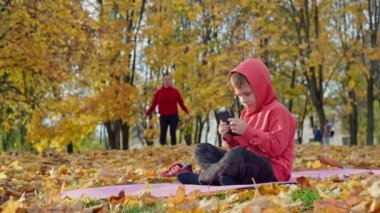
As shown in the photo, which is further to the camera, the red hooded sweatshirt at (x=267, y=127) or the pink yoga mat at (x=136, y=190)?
the red hooded sweatshirt at (x=267, y=127)

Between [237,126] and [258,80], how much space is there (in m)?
0.47

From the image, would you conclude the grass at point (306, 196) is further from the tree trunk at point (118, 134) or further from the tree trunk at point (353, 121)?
the tree trunk at point (353, 121)

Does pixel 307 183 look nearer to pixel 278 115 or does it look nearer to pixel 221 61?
pixel 278 115

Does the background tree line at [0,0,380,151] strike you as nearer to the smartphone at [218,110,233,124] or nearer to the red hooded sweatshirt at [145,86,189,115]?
the red hooded sweatshirt at [145,86,189,115]

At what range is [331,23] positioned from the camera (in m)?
25.2

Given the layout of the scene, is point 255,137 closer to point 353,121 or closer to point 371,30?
point 371,30

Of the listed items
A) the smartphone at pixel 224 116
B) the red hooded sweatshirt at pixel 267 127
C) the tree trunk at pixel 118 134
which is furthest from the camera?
the tree trunk at pixel 118 134

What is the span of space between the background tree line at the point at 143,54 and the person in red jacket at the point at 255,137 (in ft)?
28.9

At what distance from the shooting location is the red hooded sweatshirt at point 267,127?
5164 mm

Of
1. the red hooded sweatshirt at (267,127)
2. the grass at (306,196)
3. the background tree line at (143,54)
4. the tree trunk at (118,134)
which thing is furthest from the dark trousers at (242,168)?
the tree trunk at (118,134)

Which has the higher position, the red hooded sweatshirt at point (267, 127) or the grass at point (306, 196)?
the red hooded sweatshirt at point (267, 127)

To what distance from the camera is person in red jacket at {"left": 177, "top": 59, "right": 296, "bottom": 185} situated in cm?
513

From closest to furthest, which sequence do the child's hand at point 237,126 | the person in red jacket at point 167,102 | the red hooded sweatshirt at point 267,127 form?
1. the child's hand at point 237,126
2. the red hooded sweatshirt at point 267,127
3. the person in red jacket at point 167,102

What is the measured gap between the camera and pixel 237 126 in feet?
16.6
